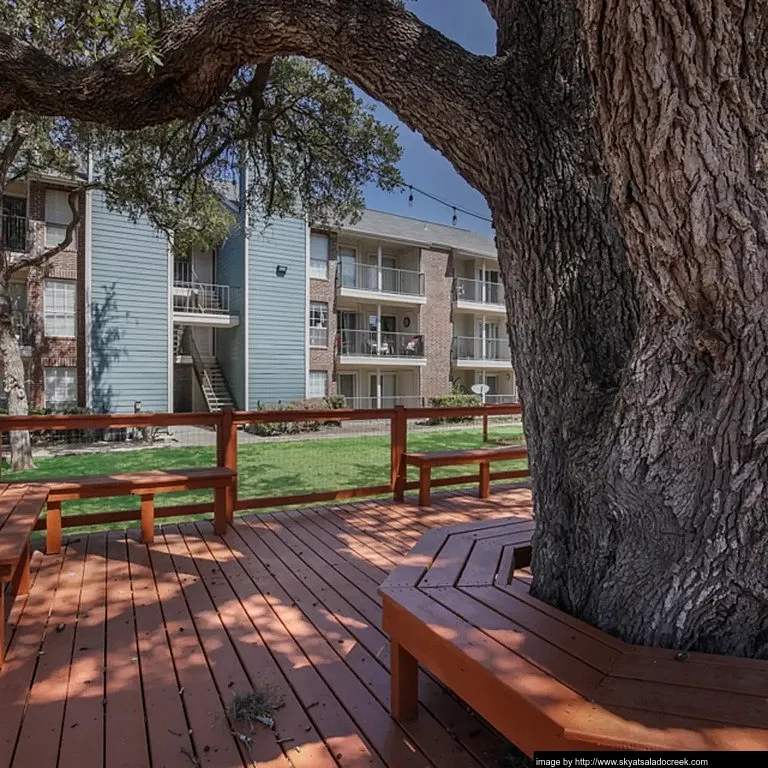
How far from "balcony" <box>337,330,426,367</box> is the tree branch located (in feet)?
48.5

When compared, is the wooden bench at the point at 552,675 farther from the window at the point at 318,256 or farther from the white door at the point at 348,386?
the white door at the point at 348,386

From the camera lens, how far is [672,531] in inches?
65.2

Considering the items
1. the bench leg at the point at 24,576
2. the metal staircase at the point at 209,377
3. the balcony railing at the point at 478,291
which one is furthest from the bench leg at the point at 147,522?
the balcony railing at the point at 478,291

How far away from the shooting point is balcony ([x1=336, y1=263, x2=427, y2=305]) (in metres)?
18.0

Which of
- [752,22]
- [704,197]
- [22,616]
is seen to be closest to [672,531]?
[704,197]

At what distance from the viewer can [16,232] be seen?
43.3 feet

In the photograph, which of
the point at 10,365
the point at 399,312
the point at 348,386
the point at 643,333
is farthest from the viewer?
the point at 399,312

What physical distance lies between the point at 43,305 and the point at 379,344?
9.92 meters

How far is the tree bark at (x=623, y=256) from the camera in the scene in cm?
134

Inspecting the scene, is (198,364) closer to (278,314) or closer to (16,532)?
(278,314)

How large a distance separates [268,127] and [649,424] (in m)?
5.03

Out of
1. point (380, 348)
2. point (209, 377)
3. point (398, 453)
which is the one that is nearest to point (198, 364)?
point (209, 377)

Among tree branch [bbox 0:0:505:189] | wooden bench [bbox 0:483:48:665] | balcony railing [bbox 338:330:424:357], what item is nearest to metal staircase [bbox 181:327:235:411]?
balcony railing [bbox 338:330:424:357]

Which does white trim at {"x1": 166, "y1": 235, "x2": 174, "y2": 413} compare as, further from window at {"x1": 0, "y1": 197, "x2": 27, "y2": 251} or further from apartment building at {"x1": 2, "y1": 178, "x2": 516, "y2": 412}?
window at {"x1": 0, "y1": 197, "x2": 27, "y2": 251}
